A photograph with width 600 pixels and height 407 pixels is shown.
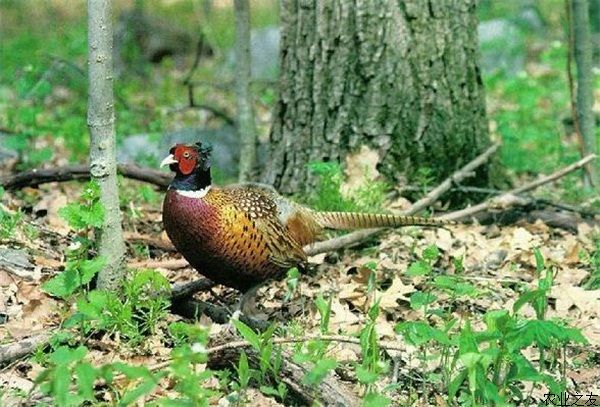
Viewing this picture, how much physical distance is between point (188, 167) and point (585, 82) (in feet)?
10.7

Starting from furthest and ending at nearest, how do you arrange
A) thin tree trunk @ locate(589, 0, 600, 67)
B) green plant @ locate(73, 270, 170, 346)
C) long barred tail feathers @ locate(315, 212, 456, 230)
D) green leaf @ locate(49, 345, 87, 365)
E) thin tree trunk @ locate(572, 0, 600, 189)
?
thin tree trunk @ locate(589, 0, 600, 67) → thin tree trunk @ locate(572, 0, 600, 189) → long barred tail feathers @ locate(315, 212, 456, 230) → green plant @ locate(73, 270, 170, 346) → green leaf @ locate(49, 345, 87, 365)

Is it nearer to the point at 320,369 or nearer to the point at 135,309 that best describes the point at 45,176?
the point at 135,309

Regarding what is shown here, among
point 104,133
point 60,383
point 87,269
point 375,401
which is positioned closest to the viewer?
point 60,383

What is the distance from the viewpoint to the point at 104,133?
4391 mm

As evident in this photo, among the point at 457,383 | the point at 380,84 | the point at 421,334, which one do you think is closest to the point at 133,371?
the point at 421,334

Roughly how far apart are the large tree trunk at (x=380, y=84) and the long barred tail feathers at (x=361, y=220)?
0.86m

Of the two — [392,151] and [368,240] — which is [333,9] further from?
[368,240]

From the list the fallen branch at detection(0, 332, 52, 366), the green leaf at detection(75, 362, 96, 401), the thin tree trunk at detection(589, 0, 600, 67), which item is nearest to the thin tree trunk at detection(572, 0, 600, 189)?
the fallen branch at detection(0, 332, 52, 366)

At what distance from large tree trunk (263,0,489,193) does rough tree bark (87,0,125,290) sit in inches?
74.7

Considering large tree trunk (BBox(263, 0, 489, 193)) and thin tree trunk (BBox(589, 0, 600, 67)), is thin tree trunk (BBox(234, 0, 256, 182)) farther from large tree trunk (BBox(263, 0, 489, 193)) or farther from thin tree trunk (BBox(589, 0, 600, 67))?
thin tree trunk (BBox(589, 0, 600, 67))

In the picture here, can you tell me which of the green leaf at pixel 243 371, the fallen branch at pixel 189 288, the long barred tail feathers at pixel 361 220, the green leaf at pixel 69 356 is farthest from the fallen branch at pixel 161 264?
the green leaf at pixel 69 356

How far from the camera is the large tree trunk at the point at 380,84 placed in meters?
5.94

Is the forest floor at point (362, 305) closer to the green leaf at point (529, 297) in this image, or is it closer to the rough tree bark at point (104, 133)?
the green leaf at point (529, 297)

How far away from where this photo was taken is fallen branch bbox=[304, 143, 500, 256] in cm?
540
